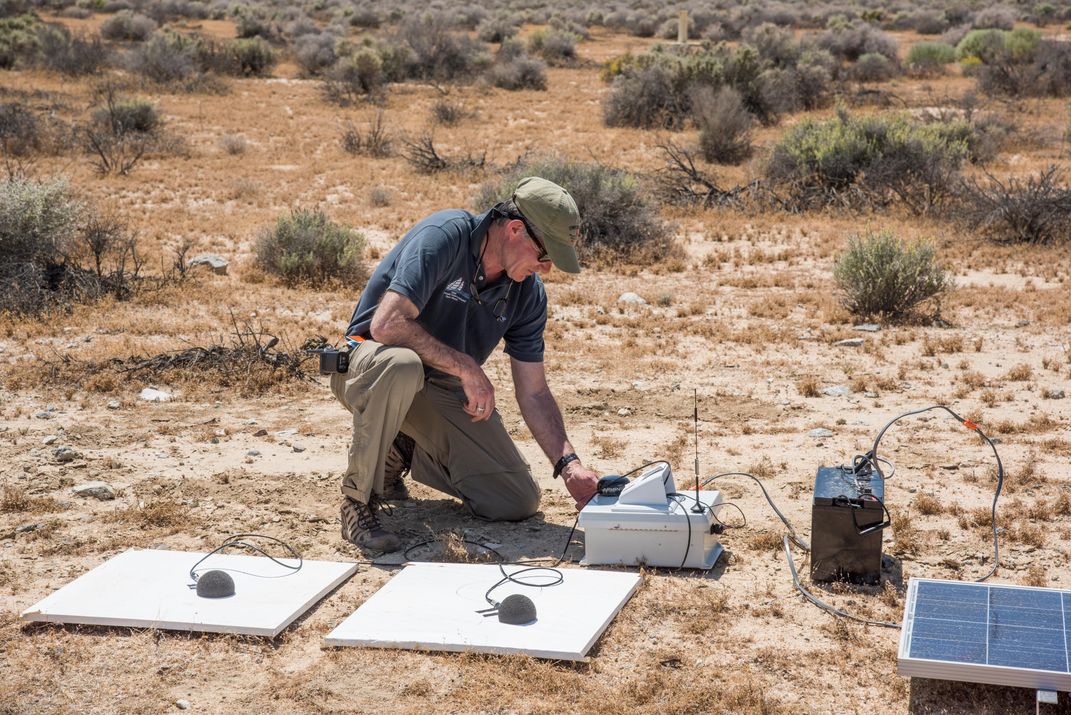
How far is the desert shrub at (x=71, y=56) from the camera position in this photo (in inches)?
1010

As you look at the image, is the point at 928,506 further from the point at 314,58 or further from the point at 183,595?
the point at 314,58

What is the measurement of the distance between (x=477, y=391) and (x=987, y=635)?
1.99m

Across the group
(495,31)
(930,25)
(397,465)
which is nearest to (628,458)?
(397,465)

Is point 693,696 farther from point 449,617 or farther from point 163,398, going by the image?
point 163,398

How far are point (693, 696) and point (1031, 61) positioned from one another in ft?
84.2

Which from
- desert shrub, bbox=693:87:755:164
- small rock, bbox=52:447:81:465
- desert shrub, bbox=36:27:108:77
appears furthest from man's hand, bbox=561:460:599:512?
desert shrub, bbox=36:27:108:77

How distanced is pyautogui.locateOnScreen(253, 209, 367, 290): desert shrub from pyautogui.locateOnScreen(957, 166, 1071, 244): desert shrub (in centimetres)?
647

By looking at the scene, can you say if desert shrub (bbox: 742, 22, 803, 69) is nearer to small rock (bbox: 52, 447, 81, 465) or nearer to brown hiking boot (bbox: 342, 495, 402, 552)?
small rock (bbox: 52, 447, 81, 465)

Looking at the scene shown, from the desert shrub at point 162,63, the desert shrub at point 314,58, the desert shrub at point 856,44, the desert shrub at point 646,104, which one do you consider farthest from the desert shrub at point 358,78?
the desert shrub at point 856,44

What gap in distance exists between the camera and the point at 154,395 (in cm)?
698

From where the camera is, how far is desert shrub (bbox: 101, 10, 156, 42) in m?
34.9

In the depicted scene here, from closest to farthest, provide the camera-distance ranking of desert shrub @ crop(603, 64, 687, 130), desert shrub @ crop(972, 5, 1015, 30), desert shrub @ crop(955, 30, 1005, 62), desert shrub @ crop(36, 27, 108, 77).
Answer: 1. desert shrub @ crop(603, 64, 687, 130)
2. desert shrub @ crop(36, 27, 108, 77)
3. desert shrub @ crop(955, 30, 1005, 62)
4. desert shrub @ crop(972, 5, 1015, 30)

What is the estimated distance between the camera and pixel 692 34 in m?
40.6

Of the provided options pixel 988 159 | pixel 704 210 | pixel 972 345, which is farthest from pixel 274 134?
pixel 972 345
